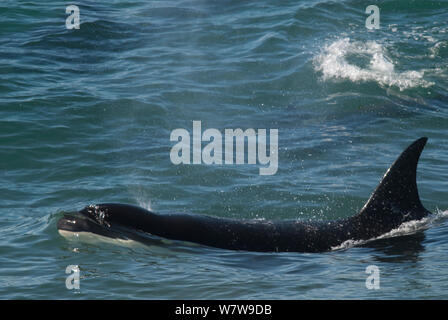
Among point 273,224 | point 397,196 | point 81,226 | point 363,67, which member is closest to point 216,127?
point 363,67

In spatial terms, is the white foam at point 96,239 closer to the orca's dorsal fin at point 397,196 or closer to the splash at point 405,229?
the splash at point 405,229

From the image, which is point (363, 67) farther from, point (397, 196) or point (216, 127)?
point (397, 196)

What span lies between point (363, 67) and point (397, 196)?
9.53m

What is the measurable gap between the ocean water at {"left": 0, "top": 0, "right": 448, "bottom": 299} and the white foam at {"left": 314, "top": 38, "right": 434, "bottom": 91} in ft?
0.19

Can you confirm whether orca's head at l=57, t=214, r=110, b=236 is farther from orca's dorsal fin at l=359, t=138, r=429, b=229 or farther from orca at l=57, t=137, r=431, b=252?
orca's dorsal fin at l=359, t=138, r=429, b=229

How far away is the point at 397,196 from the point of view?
10.2 m

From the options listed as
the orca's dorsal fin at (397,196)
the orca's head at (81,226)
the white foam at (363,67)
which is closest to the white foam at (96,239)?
the orca's head at (81,226)

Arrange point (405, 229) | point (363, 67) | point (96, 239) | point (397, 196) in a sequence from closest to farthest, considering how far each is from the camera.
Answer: point (96, 239)
point (397, 196)
point (405, 229)
point (363, 67)

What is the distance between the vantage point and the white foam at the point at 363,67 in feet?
60.5

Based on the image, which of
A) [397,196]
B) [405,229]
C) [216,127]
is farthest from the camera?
[216,127]

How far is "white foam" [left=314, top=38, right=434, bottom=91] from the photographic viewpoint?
18.4 metres

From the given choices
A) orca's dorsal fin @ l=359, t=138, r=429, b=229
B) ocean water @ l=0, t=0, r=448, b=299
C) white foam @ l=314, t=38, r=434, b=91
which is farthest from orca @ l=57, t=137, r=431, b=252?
white foam @ l=314, t=38, r=434, b=91

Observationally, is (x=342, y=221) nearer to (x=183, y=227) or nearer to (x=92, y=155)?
(x=183, y=227)
